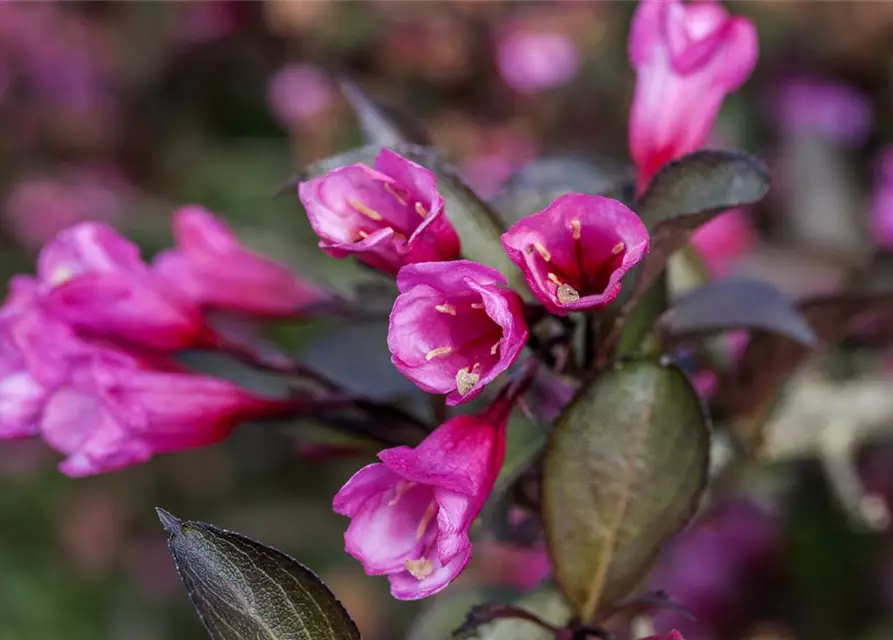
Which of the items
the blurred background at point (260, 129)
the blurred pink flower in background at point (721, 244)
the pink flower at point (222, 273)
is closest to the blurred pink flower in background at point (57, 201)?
the blurred background at point (260, 129)

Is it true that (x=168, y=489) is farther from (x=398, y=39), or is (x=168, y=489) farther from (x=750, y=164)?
(x=750, y=164)

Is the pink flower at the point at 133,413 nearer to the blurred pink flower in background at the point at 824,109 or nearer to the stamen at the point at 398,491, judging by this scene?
the stamen at the point at 398,491

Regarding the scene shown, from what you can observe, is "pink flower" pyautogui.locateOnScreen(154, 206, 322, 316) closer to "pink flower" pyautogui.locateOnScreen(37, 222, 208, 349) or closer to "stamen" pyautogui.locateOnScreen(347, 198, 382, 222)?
"pink flower" pyautogui.locateOnScreen(37, 222, 208, 349)

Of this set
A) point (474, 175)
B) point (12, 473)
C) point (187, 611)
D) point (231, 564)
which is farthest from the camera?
point (12, 473)

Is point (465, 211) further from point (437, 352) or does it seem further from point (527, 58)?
point (527, 58)

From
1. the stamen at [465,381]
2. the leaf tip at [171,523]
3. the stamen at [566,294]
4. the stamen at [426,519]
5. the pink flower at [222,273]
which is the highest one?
the stamen at [566,294]

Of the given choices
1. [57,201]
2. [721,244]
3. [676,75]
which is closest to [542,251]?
[676,75]

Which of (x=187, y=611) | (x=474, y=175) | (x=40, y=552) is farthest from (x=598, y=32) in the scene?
(x=40, y=552)

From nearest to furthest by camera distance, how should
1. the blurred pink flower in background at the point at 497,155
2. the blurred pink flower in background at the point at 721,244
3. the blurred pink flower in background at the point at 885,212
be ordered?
the blurred pink flower in background at the point at 721,244 → the blurred pink flower in background at the point at 885,212 → the blurred pink flower in background at the point at 497,155

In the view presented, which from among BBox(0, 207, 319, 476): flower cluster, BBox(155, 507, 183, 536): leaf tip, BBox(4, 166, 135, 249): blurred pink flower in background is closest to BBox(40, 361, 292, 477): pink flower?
BBox(0, 207, 319, 476): flower cluster
